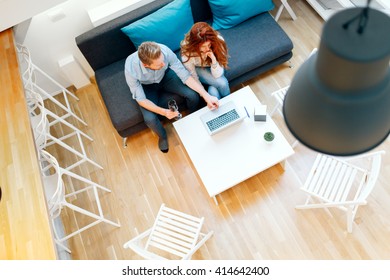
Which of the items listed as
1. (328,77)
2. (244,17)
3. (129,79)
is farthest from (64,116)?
(328,77)

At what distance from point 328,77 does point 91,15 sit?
2.89 m

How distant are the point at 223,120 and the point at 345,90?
208 centimetres

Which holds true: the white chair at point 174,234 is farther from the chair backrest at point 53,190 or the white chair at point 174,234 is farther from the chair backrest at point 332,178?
the chair backrest at point 332,178

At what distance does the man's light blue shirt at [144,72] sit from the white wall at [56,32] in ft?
2.81

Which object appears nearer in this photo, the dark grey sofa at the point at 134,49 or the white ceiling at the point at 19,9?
the white ceiling at the point at 19,9

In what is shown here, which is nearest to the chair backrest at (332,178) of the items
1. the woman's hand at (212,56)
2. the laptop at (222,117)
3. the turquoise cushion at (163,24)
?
the laptop at (222,117)

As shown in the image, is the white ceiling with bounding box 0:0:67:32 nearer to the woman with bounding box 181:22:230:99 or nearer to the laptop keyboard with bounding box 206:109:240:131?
the woman with bounding box 181:22:230:99

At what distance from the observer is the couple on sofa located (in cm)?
267

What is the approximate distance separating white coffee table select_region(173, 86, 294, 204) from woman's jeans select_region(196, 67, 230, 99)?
0.33m

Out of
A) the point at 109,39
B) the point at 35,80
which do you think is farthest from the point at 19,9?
the point at 109,39

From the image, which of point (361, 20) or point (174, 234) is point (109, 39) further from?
point (361, 20)

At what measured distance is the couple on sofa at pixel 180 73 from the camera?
8.77 ft
